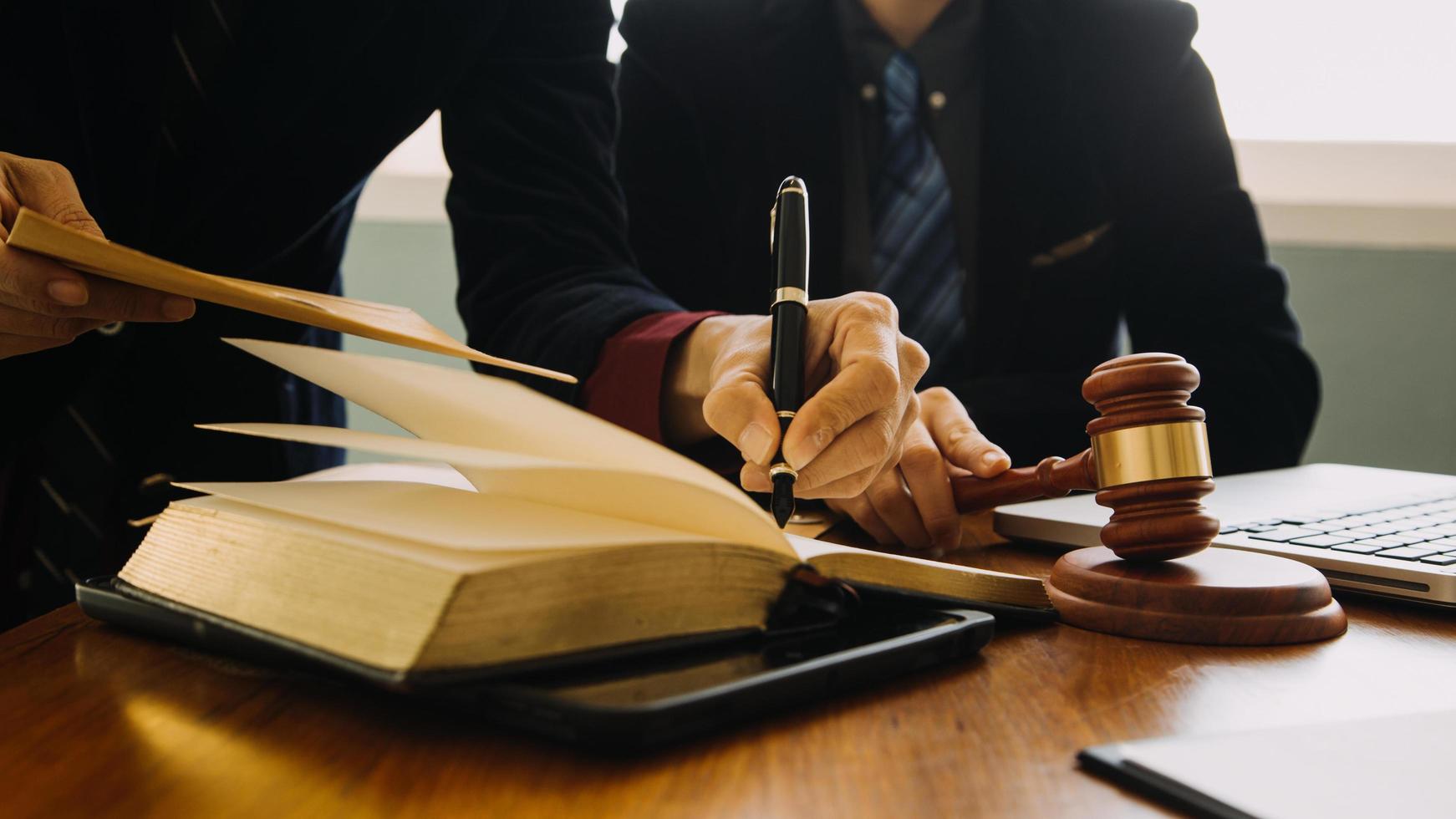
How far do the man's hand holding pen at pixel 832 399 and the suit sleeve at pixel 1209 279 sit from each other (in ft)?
2.20

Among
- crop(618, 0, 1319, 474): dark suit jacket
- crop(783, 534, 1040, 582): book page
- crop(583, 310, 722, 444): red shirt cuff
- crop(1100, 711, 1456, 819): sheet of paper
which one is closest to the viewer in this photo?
crop(1100, 711, 1456, 819): sheet of paper

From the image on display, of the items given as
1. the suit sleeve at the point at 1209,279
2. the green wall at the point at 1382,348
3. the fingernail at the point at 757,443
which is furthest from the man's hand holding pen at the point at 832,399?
the green wall at the point at 1382,348

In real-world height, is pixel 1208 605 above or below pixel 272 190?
below

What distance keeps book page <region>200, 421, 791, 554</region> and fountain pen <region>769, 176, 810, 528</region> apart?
15cm

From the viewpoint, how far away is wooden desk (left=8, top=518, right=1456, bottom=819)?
213 mm

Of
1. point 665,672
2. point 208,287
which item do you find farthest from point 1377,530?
point 208,287

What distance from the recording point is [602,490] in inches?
11.4

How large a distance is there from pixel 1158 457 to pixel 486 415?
27 cm

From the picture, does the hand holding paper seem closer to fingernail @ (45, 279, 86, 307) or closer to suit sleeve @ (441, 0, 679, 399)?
fingernail @ (45, 279, 86, 307)

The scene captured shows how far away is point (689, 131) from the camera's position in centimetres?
137

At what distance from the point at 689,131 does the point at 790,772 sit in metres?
1.25

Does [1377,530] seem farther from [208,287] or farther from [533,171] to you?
[533,171]

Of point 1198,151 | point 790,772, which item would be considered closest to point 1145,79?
point 1198,151

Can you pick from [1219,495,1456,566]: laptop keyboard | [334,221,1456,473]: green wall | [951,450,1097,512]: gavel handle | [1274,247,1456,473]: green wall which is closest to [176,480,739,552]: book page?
[951,450,1097,512]: gavel handle
